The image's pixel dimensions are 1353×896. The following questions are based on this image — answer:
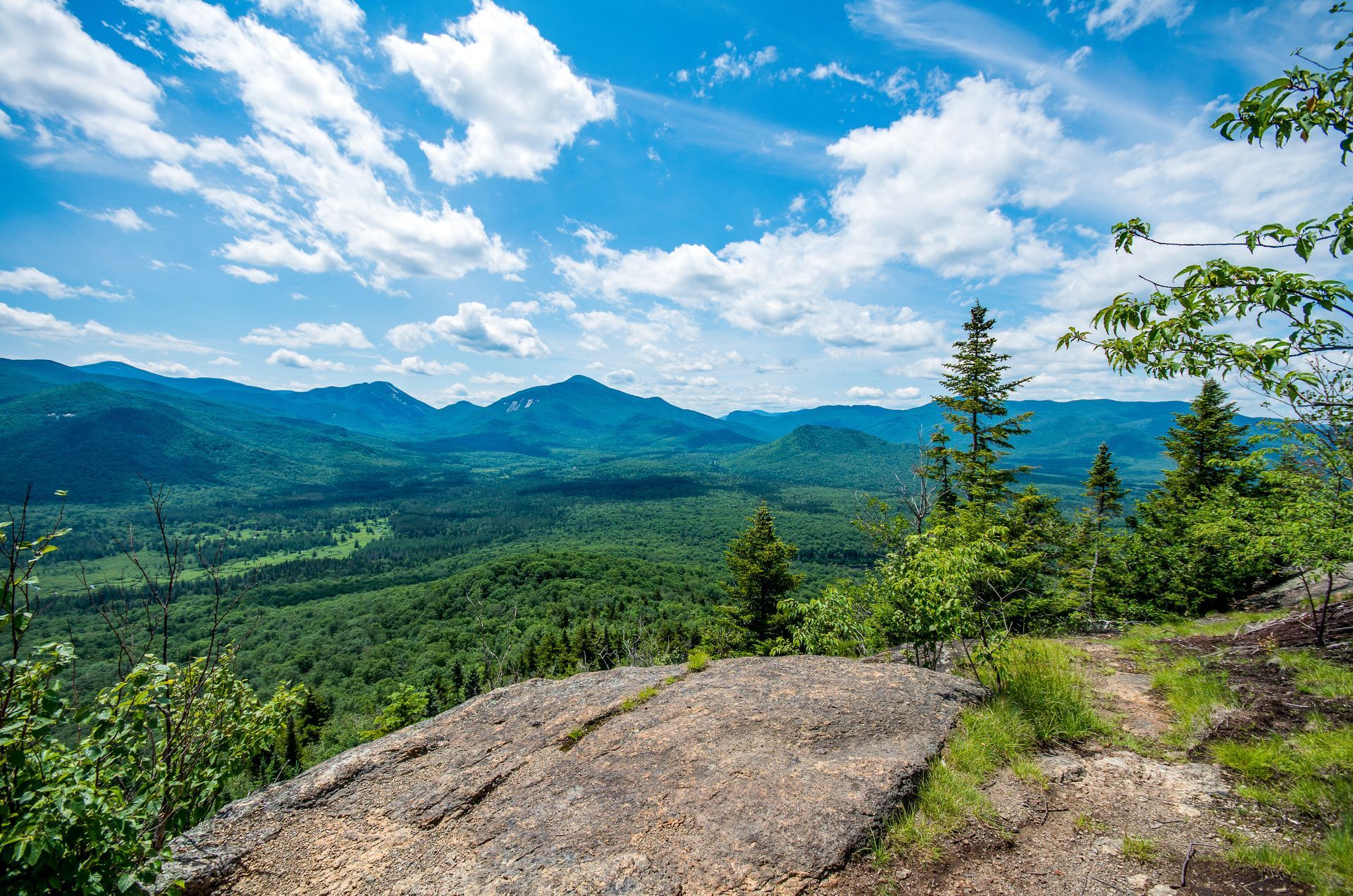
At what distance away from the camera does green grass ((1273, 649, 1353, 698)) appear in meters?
5.38

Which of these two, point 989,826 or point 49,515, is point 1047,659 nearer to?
point 989,826

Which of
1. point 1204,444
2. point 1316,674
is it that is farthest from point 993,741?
point 1204,444

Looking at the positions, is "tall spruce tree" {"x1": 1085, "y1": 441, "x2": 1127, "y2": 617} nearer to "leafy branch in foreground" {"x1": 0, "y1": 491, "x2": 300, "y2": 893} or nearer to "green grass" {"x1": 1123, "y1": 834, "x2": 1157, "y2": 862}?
"green grass" {"x1": 1123, "y1": 834, "x2": 1157, "y2": 862}

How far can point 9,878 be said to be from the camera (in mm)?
2918

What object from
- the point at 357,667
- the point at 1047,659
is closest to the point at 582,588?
the point at 357,667

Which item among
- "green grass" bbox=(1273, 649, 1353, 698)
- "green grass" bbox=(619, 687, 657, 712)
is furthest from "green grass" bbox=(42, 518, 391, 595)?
"green grass" bbox=(1273, 649, 1353, 698)

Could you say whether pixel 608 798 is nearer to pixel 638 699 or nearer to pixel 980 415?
pixel 638 699

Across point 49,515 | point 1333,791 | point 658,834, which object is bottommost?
point 49,515

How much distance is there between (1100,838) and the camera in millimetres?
3967

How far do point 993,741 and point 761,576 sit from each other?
23.4m

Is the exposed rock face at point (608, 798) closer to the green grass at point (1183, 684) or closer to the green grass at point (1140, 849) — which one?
the green grass at point (1140, 849)

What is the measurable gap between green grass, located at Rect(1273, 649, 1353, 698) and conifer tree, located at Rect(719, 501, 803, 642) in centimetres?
2110

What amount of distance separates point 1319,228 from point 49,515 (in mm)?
322340

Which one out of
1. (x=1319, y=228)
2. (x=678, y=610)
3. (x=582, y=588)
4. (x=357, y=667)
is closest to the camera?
(x=1319, y=228)
